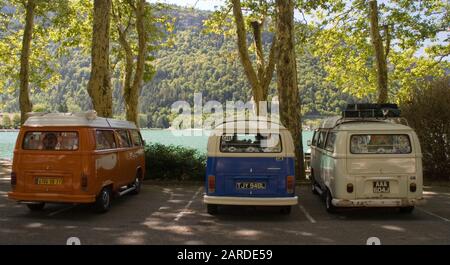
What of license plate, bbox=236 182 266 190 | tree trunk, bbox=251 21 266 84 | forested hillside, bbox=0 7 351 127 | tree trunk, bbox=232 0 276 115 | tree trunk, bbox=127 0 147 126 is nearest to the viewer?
license plate, bbox=236 182 266 190

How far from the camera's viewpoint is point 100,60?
14.1 meters

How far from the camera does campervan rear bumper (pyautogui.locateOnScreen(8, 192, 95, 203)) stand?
8453mm

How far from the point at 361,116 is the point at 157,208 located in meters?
5.75

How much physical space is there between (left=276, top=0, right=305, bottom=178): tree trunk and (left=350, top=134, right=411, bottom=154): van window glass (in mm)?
5769

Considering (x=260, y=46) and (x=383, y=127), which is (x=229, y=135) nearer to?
(x=383, y=127)

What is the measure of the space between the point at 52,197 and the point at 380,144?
6937mm

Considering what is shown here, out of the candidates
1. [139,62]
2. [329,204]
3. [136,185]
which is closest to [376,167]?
[329,204]

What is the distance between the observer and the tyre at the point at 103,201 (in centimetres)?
904

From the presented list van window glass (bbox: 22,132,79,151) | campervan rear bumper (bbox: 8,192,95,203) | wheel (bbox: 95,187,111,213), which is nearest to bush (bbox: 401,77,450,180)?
wheel (bbox: 95,187,111,213)

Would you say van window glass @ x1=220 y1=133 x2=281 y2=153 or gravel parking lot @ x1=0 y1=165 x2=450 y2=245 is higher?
van window glass @ x1=220 y1=133 x2=281 y2=153

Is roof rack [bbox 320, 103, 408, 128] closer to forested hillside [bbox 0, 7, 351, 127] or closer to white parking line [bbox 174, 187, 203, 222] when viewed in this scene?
white parking line [bbox 174, 187, 203, 222]

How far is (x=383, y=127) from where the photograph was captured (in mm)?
8781

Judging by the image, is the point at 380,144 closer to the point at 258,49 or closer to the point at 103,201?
the point at 103,201
